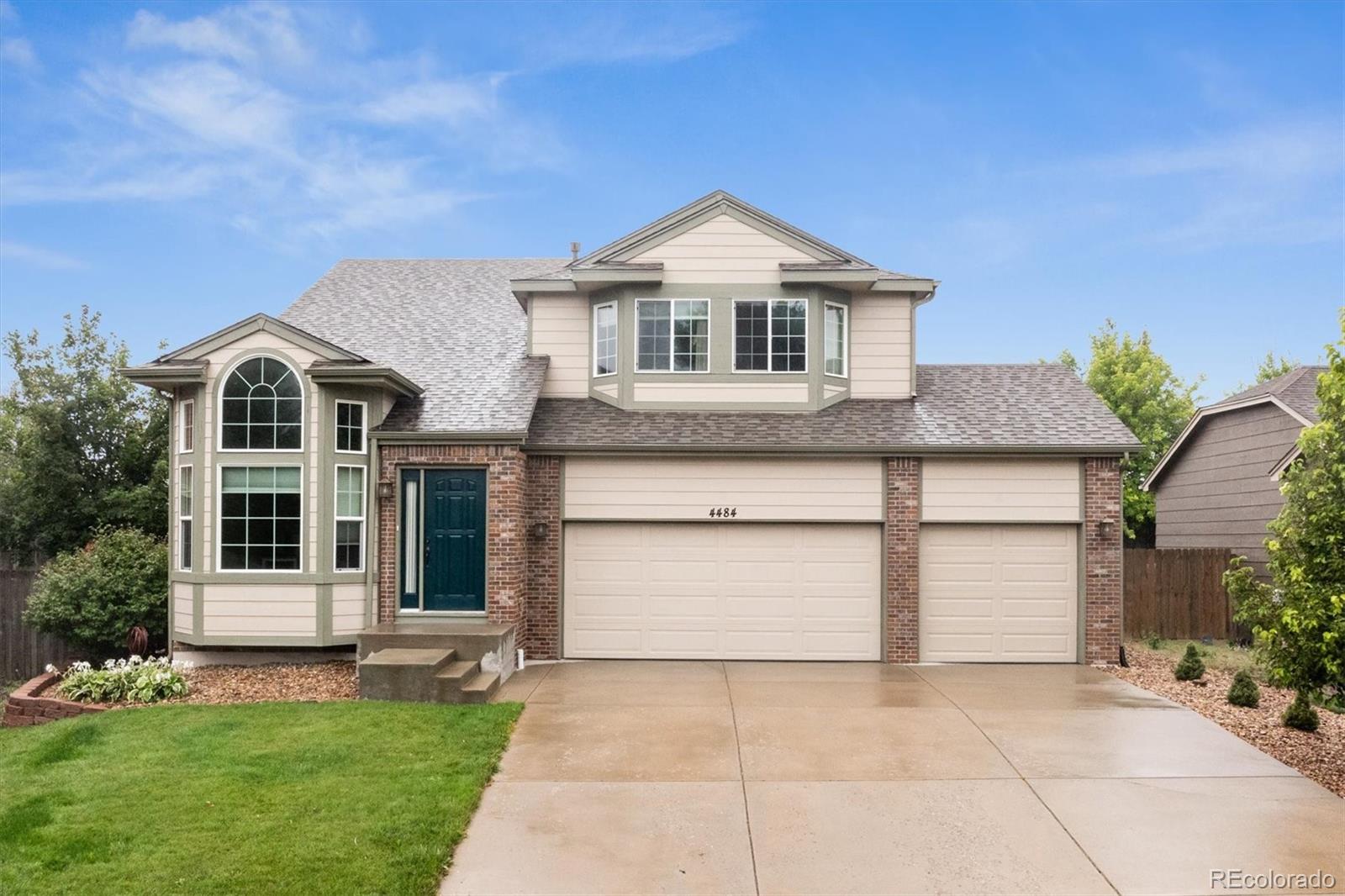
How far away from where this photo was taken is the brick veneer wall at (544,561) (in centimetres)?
1196

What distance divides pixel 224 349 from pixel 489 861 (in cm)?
806

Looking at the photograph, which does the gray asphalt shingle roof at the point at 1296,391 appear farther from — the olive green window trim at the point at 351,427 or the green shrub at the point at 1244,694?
the olive green window trim at the point at 351,427

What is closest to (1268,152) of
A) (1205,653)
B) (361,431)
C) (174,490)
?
(1205,653)

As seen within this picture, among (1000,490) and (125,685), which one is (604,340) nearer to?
(1000,490)

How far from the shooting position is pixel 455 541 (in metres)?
11.4

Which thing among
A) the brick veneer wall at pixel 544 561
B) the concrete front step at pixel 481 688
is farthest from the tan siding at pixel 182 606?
the brick veneer wall at pixel 544 561

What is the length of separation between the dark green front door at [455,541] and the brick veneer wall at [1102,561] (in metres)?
8.22

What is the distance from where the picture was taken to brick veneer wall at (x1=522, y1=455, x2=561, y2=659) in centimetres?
1196

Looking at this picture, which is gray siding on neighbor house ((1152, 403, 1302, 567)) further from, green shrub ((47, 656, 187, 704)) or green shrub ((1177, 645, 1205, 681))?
green shrub ((47, 656, 187, 704))

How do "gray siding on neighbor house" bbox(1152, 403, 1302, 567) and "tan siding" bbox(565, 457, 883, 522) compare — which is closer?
"tan siding" bbox(565, 457, 883, 522)

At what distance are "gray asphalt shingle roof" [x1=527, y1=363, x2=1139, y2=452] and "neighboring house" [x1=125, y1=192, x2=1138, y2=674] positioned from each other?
47mm

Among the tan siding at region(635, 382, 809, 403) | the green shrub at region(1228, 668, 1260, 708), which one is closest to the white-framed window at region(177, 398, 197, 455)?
the tan siding at region(635, 382, 809, 403)

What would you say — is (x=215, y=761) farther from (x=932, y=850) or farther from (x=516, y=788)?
(x=932, y=850)

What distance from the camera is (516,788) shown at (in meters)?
6.56
